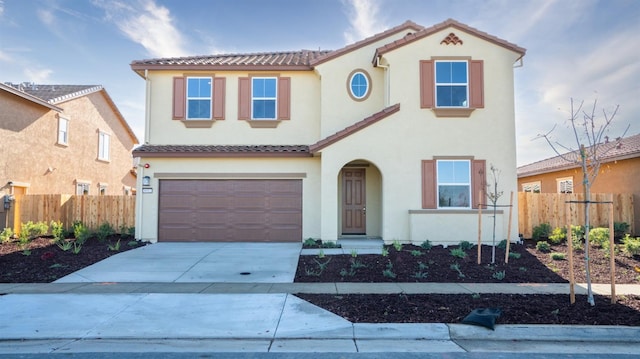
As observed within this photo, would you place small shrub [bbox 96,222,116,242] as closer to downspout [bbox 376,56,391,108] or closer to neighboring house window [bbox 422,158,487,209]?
downspout [bbox 376,56,391,108]

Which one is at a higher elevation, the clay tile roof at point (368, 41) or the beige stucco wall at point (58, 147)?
the clay tile roof at point (368, 41)

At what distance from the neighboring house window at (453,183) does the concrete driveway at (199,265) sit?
4489mm

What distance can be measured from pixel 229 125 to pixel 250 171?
2005mm

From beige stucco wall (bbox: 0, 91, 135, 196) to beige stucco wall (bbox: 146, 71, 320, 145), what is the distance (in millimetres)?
6274

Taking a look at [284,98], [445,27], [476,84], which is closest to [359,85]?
[284,98]

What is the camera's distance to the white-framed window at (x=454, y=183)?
1288 cm

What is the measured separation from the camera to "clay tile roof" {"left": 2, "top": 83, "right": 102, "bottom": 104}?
737 inches

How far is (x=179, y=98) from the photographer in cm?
1457

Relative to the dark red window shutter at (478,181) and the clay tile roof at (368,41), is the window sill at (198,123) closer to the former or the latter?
the clay tile roof at (368,41)

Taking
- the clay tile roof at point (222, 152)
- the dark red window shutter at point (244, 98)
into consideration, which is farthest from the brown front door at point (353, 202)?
the dark red window shutter at point (244, 98)

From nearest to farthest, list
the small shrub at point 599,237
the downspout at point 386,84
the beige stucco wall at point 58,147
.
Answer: the small shrub at point 599,237 → the downspout at point 386,84 → the beige stucco wall at point 58,147

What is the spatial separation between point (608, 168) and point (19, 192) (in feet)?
78.8

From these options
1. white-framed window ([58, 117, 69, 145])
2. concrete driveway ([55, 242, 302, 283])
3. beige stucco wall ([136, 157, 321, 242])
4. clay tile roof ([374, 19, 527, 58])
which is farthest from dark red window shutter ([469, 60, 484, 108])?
white-framed window ([58, 117, 69, 145])

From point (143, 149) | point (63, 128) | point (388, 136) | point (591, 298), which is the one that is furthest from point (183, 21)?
point (591, 298)
